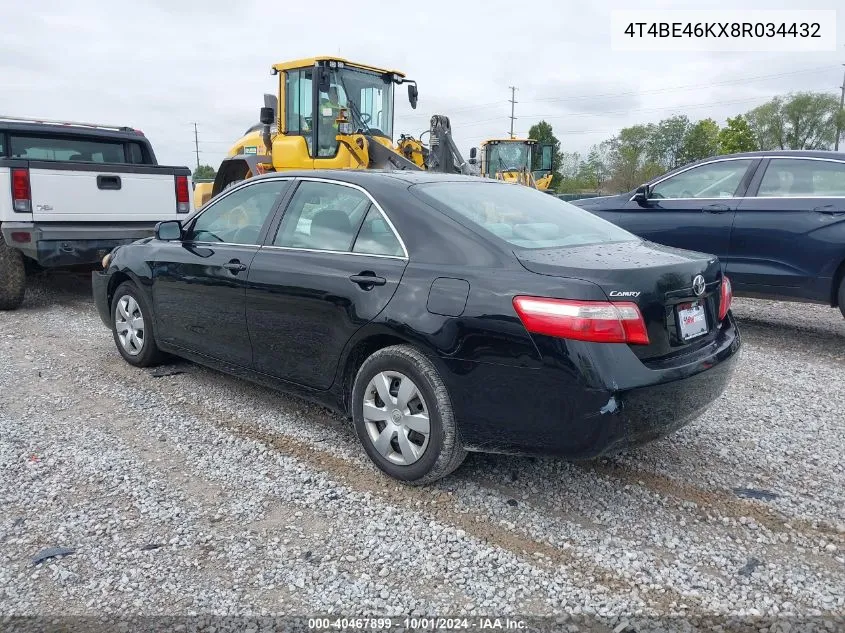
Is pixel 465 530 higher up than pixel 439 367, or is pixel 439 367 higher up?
pixel 439 367

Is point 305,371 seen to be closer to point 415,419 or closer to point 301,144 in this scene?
point 415,419

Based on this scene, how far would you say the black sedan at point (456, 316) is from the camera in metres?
2.91

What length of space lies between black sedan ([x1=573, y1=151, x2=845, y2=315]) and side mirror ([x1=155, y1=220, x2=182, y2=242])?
4.66m

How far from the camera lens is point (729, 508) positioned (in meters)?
3.28

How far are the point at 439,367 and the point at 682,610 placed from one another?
1.37m

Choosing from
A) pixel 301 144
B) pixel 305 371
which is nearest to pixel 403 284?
pixel 305 371

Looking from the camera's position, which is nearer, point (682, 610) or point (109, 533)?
point (682, 610)

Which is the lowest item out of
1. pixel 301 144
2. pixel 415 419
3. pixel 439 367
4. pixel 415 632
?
pixel 415 632

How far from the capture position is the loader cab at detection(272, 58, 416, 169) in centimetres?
1065

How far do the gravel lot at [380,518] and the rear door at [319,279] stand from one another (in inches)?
21.7

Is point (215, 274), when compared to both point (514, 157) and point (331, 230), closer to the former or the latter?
point (331, 230)

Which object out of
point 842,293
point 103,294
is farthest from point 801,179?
point 103,294

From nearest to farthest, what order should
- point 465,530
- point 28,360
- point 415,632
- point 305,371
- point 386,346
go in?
point 415,632, point 465,530, point 386,346, point 305,371, point 28,360

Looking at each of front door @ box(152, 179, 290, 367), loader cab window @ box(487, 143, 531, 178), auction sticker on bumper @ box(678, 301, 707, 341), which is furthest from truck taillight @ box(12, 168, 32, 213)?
loader cab window @ box(487, 143, 531, 178)
